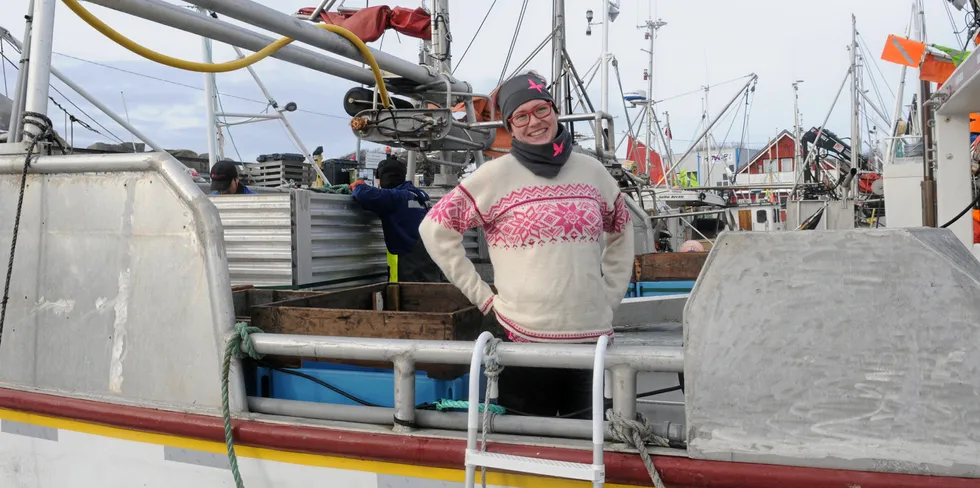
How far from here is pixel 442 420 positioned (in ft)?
7.05

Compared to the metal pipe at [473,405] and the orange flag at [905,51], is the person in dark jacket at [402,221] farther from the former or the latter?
the orange flag at [905,51]

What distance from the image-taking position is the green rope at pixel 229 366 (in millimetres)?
2215

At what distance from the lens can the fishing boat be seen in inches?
64.9

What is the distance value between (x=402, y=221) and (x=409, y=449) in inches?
93.3

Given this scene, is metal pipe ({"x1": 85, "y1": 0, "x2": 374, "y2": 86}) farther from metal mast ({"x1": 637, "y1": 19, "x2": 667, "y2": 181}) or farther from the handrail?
metal mast ({"x1": 637, "y1": 19, "x2": 667, "y2": 181})

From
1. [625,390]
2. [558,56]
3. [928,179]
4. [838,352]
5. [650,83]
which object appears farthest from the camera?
[650,83]

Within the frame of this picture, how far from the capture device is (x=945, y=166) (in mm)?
4094

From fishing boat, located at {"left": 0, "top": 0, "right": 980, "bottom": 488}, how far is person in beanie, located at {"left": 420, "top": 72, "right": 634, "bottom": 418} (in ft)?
0.52

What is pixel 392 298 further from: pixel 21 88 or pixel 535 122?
pixel 21 88

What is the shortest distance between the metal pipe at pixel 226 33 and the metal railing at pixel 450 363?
1.52 m

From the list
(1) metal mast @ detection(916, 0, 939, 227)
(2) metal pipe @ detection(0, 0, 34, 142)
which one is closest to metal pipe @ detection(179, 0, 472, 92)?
(2) metal pipe @ detection(0, 0, 34, 142)

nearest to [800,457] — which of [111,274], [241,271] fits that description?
[111,274]

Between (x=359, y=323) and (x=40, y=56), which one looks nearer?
(x=359, y=323)

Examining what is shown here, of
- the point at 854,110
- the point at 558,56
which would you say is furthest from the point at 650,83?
the point at 558,56
